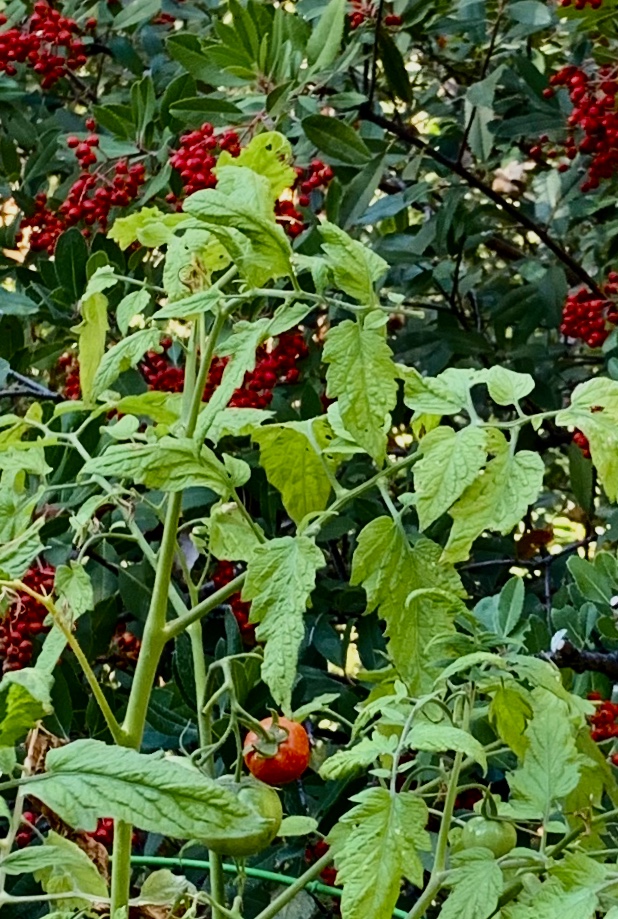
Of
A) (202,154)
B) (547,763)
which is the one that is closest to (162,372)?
(202,154)

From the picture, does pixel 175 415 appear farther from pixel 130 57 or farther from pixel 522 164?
pixel 522 164

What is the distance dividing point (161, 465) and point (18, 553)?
0.08 metres

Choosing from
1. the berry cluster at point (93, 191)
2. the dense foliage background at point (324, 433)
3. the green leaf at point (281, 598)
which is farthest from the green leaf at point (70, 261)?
the green leaf at point (281, 598)

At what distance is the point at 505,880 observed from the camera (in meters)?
0.57

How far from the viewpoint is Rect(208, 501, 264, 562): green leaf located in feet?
2.03

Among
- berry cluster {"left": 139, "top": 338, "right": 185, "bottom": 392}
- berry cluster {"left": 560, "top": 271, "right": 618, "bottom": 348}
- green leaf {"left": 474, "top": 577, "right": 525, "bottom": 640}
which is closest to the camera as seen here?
green leaf {"left": 474, "top": 577, "right": 525, "bottom": 640}

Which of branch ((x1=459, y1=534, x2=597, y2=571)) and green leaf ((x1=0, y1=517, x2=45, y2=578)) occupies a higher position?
green leaf ((x1=0, y1=517, x2=45, y2=578))

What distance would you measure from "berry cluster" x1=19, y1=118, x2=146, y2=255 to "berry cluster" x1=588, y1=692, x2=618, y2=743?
0.71 metres

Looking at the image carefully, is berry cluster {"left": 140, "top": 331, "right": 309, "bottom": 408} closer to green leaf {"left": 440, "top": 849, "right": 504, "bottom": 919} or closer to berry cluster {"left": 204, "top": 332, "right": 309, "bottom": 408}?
berry cluster {"left": 204, "top": 332, "right": 309, "bottom": 408}

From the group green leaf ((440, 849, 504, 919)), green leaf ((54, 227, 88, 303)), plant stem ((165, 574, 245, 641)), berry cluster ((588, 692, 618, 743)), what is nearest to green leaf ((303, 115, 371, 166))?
green leaf ((54, 227, 88, 303))

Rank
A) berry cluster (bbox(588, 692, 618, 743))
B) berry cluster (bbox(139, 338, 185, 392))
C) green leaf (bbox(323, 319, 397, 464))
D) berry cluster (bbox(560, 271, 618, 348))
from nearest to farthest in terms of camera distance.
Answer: green leaf (bbox(323, 319, 397, 464))
berry cluster (bbox(588, 692, 618, 743))
berry cluster (bbox(139, 338, 185, 392))
berry cluster (bbox(560, 271, 618, 348))

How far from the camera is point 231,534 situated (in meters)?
0.63

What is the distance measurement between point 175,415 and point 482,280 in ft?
3.69

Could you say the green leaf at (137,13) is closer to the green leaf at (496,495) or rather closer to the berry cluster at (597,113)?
the berry cluster at (597,113)
